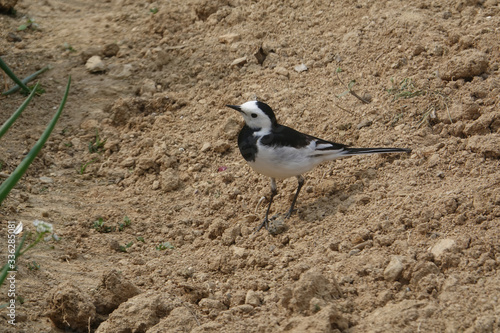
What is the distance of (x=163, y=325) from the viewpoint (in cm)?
397

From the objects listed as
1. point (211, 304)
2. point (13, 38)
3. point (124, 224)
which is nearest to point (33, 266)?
point (124, 224)

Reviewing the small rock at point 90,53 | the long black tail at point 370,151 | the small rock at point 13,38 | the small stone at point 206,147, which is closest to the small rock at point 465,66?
the long black tail at point 370,151

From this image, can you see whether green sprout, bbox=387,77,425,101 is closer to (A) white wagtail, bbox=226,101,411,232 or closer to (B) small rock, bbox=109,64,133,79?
(A) white wagtail, bbox=226,101,411,232

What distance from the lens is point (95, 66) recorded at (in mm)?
7293

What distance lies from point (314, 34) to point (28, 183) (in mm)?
3258

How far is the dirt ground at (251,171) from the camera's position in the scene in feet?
13.3

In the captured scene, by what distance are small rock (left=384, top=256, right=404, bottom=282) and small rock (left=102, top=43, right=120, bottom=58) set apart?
462 cm

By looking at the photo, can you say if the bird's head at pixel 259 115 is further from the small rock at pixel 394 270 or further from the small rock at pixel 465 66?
the small rock at pixel 394 270

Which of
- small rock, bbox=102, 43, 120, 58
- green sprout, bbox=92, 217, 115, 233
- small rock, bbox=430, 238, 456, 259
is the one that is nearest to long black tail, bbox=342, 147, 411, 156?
small rock, bbox=430, 238, 456, 259

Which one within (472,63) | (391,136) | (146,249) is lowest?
(146,249)

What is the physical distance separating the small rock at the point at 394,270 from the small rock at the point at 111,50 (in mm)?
4619

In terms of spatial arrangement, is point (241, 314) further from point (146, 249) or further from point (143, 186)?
point (143, 186)

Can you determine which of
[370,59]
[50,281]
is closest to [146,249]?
[50,281]

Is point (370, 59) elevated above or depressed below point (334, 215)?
above
